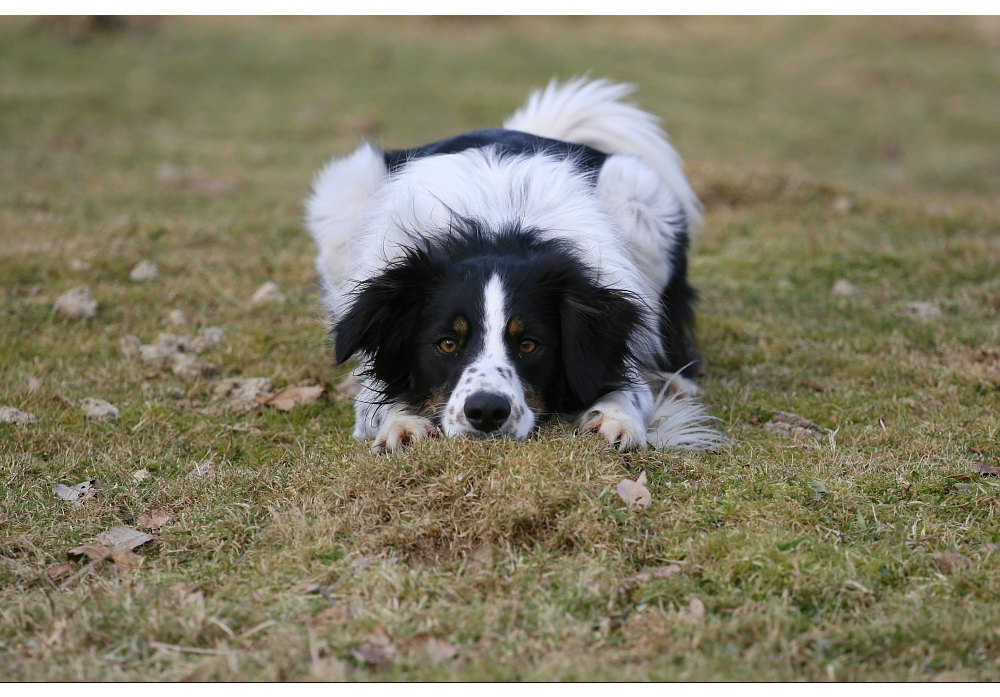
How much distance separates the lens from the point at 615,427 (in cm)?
416

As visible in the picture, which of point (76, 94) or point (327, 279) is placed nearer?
point (327, 279)

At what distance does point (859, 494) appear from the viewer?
12.3 ft

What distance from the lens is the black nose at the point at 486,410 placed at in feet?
12.7

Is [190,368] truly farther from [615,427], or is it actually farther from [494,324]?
[615,427]

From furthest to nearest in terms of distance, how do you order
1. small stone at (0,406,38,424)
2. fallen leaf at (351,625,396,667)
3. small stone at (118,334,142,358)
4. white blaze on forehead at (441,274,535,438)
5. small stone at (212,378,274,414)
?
small stone at (118,334,142,358)
small stone at (212,378,274,414)
small stone at (0,406,38,424)
white blaze on forehead at (441,274,535,438)
fallen leaf at (351,625,396,667)

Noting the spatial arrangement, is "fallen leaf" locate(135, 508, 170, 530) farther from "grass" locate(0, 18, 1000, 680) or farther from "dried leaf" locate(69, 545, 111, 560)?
"dried leaf" locate(69, 545, 111, 560)

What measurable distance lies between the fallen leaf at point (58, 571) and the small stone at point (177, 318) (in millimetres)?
2783

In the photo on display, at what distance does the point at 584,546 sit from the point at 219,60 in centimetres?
1409

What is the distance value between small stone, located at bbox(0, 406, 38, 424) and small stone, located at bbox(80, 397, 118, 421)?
223 millimetres

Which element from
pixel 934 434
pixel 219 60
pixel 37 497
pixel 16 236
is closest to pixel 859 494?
pixel 934 434

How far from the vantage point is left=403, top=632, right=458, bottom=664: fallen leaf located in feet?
9.55

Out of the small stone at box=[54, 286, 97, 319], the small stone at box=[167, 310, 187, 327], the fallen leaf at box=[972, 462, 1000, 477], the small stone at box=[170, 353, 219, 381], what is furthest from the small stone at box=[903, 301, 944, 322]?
the small stone at box=[54, 286, 97, 319]

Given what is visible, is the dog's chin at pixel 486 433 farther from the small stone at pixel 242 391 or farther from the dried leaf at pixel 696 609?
the small stone at pixel 242 391
